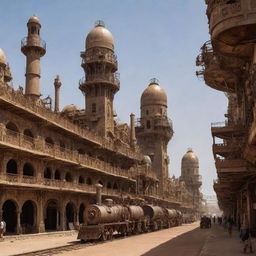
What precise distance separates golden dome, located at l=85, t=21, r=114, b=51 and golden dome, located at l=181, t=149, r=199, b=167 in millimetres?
76970

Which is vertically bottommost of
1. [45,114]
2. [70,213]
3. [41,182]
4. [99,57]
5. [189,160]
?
[70,213]

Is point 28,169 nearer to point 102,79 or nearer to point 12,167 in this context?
point 12,167

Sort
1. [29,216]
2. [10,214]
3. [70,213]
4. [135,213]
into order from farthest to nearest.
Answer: [70,213] < [29,216] < [10,214] < [135,213]

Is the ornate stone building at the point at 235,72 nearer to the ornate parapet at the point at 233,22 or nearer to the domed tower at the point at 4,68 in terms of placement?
the ornate parapet at the point at 233,22

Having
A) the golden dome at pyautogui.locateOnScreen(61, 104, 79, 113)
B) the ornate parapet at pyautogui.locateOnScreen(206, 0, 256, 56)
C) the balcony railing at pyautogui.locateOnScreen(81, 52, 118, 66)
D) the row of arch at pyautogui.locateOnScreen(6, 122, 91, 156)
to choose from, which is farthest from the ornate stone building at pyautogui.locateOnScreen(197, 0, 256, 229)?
the golden dome at pyautogui.locateOnScreen(61, 104, 79, 113)

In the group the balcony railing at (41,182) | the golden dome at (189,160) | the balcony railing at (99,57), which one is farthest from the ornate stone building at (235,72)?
the golden dome at (189,160)

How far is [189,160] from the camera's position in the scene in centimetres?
12850

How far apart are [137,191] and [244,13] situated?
151ft

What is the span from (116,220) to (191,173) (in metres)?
97.4

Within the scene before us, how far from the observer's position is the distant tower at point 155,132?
7838 cm

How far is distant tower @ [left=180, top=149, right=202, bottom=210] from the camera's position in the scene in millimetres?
127812

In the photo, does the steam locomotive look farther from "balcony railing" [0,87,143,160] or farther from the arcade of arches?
Result: "balcony railing" [0,87,143,160]

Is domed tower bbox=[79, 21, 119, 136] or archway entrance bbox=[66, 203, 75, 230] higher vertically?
domed tower bbox=[79, 21, 119, 136]

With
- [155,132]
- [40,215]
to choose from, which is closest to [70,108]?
[155,132]
